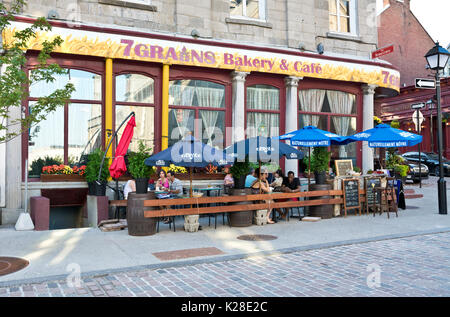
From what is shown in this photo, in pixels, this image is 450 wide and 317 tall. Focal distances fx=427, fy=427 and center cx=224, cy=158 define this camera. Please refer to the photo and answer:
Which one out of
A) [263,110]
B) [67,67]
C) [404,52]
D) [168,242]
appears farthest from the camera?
[404,52]

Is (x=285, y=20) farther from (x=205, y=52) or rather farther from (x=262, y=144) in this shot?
(x=262, y=144)

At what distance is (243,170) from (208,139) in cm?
402

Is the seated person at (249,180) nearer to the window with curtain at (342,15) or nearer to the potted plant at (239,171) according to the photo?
the potted plant at (239,171)

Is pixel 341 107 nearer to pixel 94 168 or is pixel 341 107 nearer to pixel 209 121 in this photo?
pixel 209 121

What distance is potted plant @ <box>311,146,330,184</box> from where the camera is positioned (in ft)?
40.4

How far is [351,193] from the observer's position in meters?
12.3

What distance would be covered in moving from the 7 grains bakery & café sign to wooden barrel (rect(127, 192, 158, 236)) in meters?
5.17

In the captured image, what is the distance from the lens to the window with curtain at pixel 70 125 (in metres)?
12.1

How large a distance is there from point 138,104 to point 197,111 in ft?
6.51

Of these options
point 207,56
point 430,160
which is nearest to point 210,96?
point 207,56

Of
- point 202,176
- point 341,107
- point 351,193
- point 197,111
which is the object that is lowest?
point 351,193

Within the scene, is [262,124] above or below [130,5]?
below

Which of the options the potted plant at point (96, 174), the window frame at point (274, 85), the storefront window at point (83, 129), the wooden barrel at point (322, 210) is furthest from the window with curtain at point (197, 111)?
the wooden barrel at point (322, 210)

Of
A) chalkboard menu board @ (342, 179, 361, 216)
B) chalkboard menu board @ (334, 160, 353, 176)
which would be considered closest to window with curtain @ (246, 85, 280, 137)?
chalkboard menu board @ (334, 160, 353, 176)
